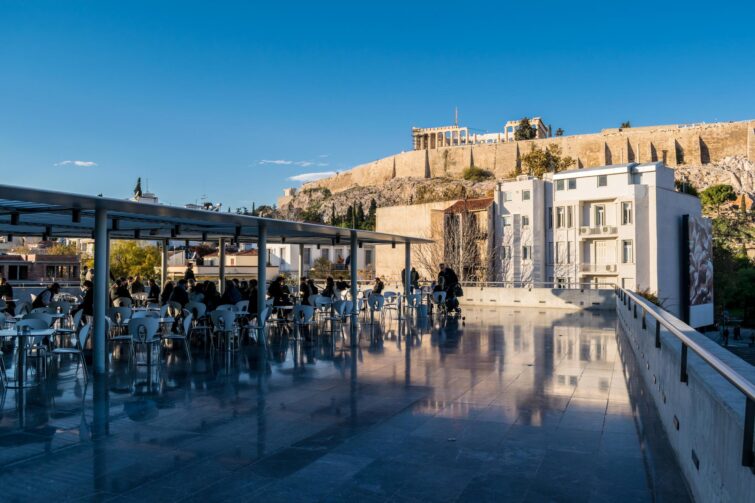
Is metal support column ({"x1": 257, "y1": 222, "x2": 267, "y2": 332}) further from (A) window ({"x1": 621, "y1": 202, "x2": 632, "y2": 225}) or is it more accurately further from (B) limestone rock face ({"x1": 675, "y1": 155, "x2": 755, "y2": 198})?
(B) limestone rock face ({"x1": 675, "y1": 155, "x2": 755, "y2": 198})

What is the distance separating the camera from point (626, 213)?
41562 millimetres

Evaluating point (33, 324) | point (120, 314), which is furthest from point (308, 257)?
point (33, 324)

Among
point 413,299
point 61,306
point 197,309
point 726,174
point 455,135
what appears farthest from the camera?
point 455,135

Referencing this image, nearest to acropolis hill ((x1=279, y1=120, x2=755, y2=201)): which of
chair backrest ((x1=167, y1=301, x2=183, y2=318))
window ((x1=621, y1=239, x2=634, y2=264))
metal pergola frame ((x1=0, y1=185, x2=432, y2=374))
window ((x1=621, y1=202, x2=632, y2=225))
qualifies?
window ((x1=621, y1=202, x2=632, y2=225))

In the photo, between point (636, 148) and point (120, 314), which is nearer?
point (120, 314)

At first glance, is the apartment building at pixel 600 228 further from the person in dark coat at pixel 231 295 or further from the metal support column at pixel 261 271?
the metal support column at pixel 261 271

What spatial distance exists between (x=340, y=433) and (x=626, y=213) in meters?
40.7

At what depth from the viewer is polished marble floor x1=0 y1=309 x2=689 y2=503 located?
4023 millimetres

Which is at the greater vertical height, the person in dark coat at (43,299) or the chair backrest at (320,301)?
the person in dark coat at (43,299)

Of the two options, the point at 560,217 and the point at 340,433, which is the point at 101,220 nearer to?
the point at 340,433

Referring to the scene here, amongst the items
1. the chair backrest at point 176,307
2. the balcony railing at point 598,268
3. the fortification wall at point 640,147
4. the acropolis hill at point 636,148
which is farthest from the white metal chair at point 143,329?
the acropolis hill at point 636,148

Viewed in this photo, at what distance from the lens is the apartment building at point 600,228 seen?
4094 cm

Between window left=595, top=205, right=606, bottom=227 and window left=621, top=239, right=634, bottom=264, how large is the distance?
7.91ft

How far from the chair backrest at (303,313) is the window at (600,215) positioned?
3569 cm
